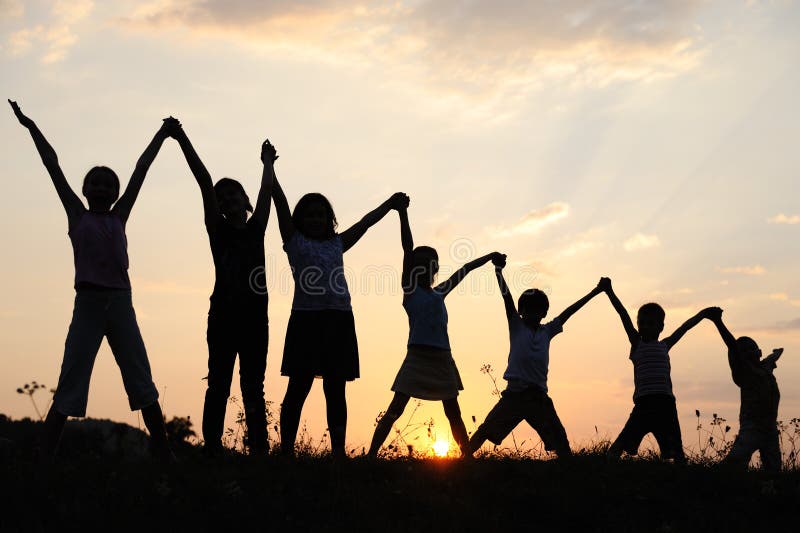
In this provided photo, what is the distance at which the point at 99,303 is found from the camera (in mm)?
7707

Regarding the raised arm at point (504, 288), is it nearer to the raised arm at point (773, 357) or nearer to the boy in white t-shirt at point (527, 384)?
the boy in white t-shirt at point (527, 384)

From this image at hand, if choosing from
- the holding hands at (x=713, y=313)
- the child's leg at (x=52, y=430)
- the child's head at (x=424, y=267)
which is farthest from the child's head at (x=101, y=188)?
the holding hands at (x=713, y=313)

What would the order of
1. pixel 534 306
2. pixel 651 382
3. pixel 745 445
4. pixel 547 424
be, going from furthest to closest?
pixel 745 445 → pixel 651 382 → pixel 534 306 → pixel 547 424

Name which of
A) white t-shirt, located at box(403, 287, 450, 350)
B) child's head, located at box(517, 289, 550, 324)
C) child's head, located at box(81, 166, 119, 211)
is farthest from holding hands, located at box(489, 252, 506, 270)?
child's head, located at box(81, 166, 119, 211)

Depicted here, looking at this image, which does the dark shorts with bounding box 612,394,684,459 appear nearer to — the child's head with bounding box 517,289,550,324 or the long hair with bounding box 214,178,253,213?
the child's head with bounding box 517,289,550,324

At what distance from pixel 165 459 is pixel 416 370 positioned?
9.62 feet

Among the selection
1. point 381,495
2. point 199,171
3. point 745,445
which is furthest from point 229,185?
point 745,445

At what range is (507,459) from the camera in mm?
8656

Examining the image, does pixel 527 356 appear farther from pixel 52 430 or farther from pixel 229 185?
pixel 52 430

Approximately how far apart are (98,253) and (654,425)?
6.66 metres

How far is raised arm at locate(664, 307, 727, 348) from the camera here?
1090cm

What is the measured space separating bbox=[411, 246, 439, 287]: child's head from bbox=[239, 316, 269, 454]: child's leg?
7.41ft

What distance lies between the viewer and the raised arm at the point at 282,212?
8703 millimetres

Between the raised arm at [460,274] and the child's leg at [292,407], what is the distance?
216 centimetres
